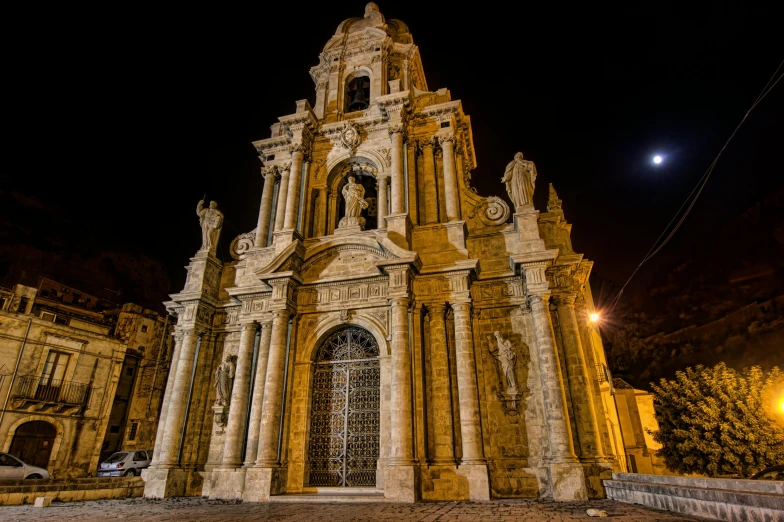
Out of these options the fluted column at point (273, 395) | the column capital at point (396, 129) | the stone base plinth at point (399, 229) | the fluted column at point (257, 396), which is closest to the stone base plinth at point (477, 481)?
the fluted column at point (273, 395)

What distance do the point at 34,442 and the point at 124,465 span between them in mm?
6708

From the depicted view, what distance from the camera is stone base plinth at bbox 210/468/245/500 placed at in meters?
11.2

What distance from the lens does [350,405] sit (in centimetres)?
1236

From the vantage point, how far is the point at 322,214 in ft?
50.4

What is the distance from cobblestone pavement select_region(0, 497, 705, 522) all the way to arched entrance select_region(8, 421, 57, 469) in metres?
13.1

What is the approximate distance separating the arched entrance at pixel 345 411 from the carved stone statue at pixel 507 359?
3426 millimetres

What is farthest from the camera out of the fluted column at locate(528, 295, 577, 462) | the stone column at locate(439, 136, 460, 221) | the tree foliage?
the stone column at locate(439, 136, 460, 221)

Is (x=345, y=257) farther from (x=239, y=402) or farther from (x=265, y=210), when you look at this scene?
(x=239, y=402)

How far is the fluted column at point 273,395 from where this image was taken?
442 inches

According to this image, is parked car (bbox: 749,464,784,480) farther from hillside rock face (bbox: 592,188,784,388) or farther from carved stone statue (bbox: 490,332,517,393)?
hillside rock face (bbox: 592,188,784,388)

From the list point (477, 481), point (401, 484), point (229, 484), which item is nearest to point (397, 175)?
point (401, 484)

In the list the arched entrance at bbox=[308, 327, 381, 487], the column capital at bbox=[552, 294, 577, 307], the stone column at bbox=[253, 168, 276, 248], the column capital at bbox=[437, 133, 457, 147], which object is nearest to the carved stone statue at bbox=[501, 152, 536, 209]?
the column capital at bbox=[437, 133, 457, 147]

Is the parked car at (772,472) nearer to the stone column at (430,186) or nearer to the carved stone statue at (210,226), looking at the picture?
the stone column at (430,186)

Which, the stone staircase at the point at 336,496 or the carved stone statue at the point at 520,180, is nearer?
the stone staircase at the point at 336,496
